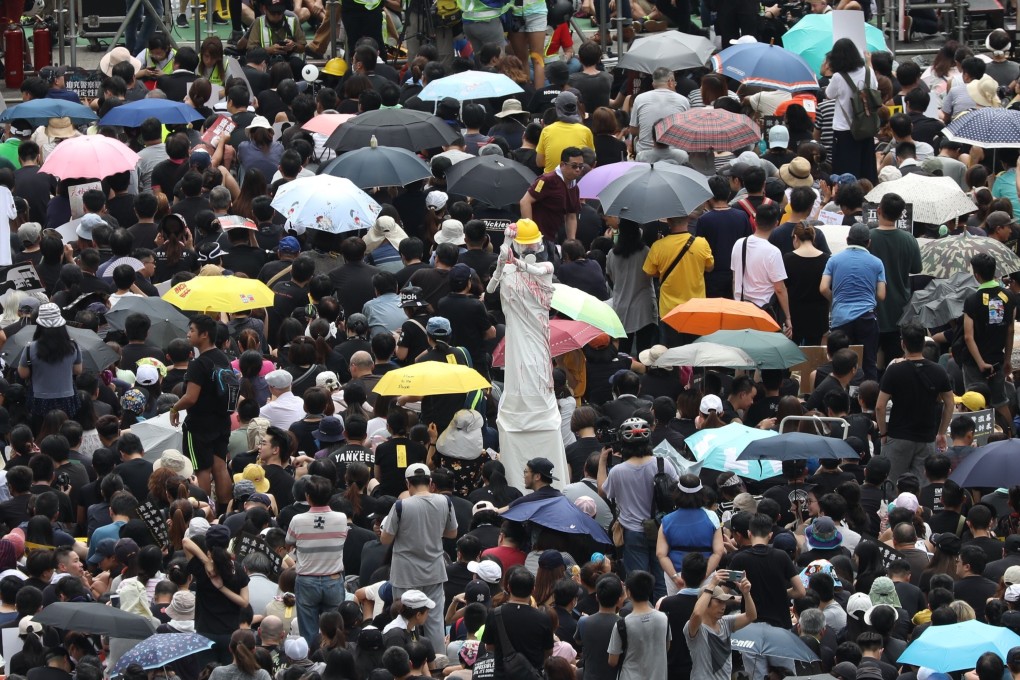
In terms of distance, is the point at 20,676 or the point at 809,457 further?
the point at 809,457

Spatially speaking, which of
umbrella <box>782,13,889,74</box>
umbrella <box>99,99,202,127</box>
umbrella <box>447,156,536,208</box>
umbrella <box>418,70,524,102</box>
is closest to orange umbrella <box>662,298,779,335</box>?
umbrella <box>447,156,536,208</box>

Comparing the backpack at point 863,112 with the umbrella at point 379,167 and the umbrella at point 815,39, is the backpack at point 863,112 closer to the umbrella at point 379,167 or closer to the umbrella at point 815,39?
the umbrella at point 815,39

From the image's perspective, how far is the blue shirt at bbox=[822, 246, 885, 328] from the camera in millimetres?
17453

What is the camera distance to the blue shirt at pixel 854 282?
1745 centimetres

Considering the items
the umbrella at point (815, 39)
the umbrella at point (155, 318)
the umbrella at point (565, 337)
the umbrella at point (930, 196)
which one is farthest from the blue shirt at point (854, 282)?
the umbrella at point (815, 39)

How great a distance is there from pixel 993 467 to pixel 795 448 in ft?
4.53

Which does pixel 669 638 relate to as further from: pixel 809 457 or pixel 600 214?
pixel 600 214

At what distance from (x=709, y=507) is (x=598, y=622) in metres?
1.56

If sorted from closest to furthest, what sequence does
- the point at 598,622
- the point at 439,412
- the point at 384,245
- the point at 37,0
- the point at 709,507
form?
the point at 598,622 → the point at 709,507 → the point at 439,412 → the point at 384,245 → the point at 37,0

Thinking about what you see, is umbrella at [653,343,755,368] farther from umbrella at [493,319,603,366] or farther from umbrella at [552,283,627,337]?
umbrella at [493,319,603,366]

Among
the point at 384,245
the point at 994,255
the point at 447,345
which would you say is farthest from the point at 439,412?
the point at 994,255

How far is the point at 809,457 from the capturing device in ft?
48.4

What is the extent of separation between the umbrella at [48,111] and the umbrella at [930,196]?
7.54 meters

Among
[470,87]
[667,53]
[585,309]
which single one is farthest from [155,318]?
[667,53]
